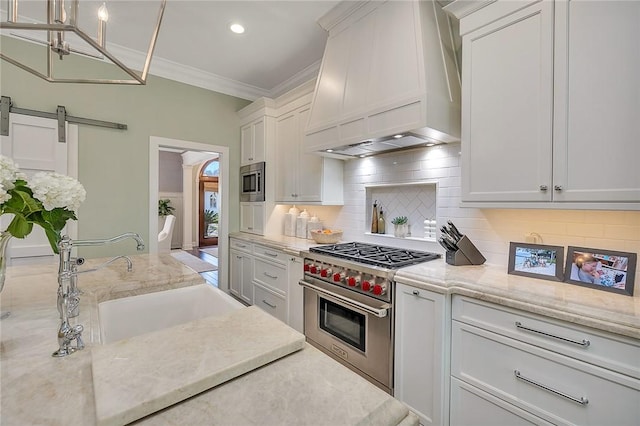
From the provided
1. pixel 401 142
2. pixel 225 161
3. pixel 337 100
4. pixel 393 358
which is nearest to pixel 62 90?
pixel 225 161

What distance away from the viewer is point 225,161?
3898 mm

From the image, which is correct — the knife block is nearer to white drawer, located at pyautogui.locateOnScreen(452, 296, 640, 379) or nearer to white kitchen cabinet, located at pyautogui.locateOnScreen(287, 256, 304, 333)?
white drawer, located at pyautogui.locateOnScreen(452, 296, 640, 379)

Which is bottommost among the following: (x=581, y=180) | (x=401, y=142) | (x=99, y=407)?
(x=99, y=407)

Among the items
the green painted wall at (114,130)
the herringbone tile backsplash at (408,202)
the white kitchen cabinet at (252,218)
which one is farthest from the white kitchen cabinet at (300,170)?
the green painted wall at (114,130)

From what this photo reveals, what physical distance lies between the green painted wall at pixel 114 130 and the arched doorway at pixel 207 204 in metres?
5.06

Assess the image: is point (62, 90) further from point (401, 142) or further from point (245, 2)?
point (401, 142)

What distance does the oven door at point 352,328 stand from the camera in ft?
6.09

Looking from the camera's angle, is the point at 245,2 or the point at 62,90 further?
the point at 62,90

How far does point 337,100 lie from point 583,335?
2086 millimetres

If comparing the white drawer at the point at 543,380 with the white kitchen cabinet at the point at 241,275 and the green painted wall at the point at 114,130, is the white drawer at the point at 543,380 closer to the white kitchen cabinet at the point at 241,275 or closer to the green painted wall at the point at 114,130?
the white kitchen cabinet at the point at 241,275

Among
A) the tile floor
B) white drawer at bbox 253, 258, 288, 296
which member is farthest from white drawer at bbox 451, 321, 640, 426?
the tile floor

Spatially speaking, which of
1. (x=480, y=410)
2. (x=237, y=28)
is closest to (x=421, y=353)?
(x=480, y=410)

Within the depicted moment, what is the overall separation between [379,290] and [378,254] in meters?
0.43

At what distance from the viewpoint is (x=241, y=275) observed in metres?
3.63
